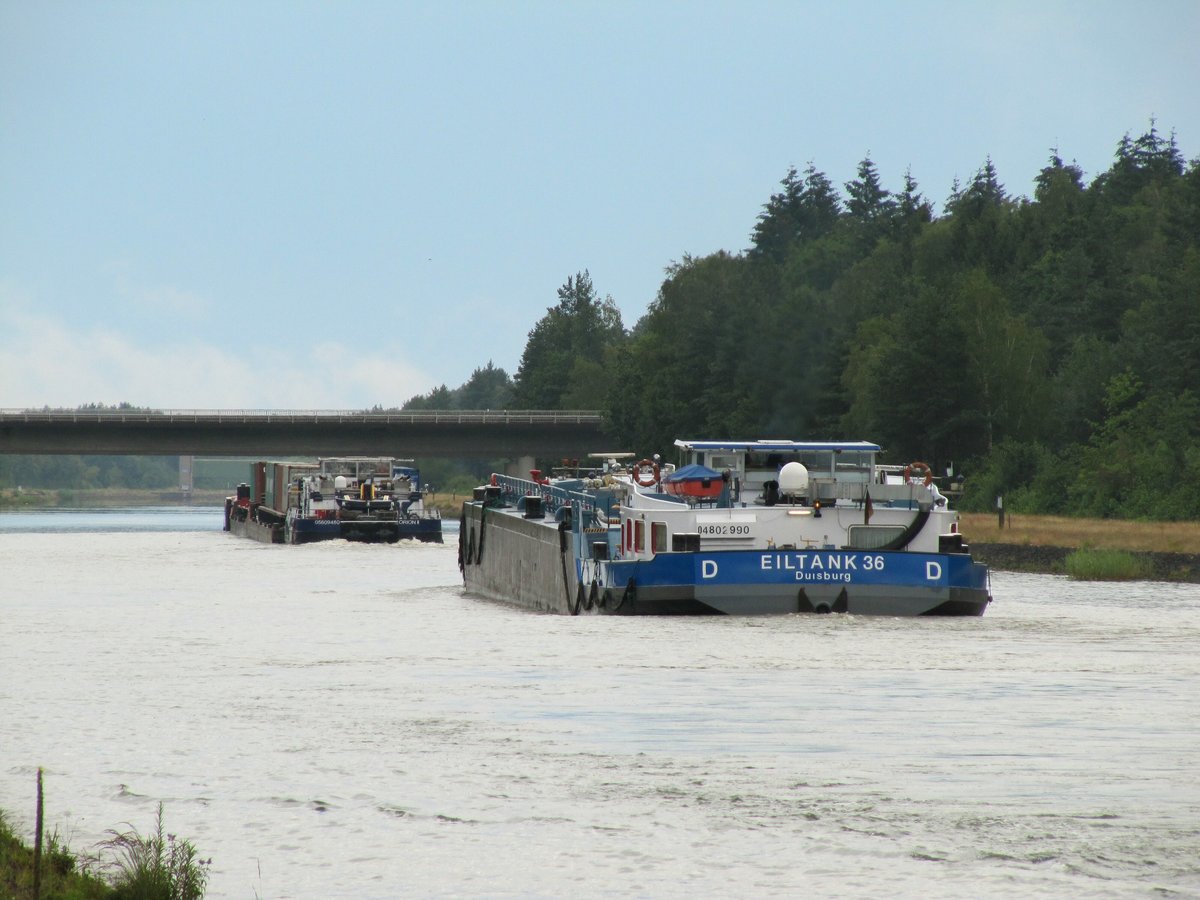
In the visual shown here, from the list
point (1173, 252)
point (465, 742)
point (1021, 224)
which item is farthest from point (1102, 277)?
point (465, 742)

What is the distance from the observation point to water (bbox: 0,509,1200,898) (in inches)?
595

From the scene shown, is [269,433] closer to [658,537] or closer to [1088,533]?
[1088,533]

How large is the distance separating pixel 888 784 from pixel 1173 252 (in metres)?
89.3

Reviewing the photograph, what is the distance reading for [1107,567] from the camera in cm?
5409

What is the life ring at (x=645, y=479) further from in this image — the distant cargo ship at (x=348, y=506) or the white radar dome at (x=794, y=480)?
the distant cargo ship at (x=348, y=506)

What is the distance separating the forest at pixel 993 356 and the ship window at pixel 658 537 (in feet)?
90.6

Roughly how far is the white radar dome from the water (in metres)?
3.05

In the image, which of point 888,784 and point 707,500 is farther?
point 707,500

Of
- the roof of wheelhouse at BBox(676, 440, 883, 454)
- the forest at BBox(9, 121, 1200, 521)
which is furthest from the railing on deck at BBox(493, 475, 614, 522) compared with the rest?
the forest at BBox(9, 121, 1200, 521)

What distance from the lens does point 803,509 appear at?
36.1 m

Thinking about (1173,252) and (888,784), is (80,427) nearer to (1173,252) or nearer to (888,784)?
(1173,252)

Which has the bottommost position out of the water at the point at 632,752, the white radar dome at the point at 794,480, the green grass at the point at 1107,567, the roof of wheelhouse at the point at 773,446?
the water at the point at 632,752

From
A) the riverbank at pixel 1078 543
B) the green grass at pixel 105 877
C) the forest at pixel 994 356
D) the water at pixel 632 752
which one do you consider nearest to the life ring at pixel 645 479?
the water at pixel 632 752

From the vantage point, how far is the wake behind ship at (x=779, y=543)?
1364 inches
